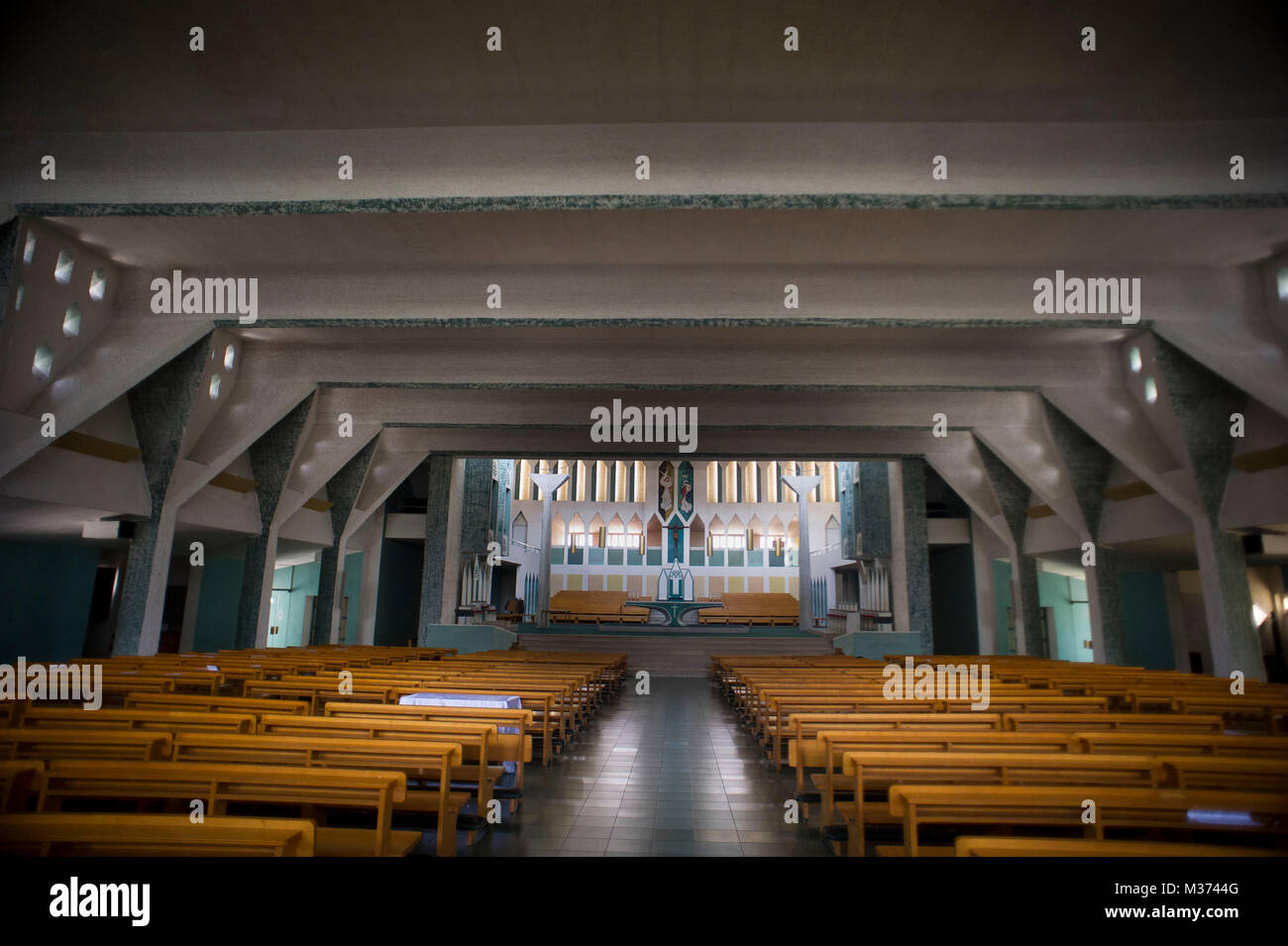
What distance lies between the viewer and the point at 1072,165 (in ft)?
21.5

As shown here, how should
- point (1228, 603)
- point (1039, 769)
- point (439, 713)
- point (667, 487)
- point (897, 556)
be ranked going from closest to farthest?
point (1039, 769) < point (439, 713) < point (1228, 603) < point (897, 556) < point (667, 487)

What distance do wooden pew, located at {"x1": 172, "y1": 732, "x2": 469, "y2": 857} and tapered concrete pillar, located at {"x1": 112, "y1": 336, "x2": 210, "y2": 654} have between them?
951cm

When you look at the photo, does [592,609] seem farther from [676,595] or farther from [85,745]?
[85,745]

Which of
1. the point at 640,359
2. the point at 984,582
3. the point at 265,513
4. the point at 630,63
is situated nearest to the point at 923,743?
the point at 630,63

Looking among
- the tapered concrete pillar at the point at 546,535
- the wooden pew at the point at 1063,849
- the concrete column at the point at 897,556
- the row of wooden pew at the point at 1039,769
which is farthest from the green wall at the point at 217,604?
the wooden pew at the point at 1063,849

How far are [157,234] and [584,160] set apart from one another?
590 cm

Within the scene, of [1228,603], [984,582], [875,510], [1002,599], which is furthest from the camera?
[1002,599]

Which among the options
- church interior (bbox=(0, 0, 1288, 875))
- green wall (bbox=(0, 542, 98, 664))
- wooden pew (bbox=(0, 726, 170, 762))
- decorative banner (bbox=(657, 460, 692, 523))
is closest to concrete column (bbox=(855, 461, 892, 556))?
church interior (bbox=(0, 0, 1288, 875))

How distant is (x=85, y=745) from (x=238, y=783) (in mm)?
1171

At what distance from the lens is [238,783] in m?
2.83

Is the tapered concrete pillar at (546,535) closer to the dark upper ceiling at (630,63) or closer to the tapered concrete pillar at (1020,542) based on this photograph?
the tapered concrete pillar at (1020,542)

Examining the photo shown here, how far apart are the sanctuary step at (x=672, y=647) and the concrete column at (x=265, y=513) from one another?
670 centimetres
